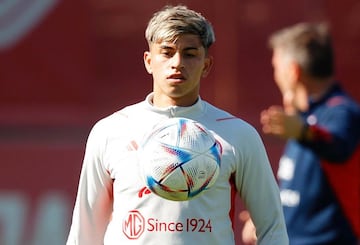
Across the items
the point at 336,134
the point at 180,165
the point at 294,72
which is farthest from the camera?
the point at 294,72

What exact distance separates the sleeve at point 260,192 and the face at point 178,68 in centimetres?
29

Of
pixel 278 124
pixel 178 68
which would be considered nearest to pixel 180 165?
pixel 178 68

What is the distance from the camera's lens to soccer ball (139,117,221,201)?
4.67m

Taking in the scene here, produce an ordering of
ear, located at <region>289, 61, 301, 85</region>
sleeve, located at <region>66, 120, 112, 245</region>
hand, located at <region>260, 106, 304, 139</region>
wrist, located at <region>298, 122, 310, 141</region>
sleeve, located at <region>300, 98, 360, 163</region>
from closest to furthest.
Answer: sleeve, located at <region>66, 120, 112, 245</region> < hand, located at <region>260, 106, 304, 139</region> < wrist, located at <region>298, 122, 310, 141</region> < sleeve, located at <region>300, 98, 360, 163</region> < ear, located at <region>289, 61, 301, 85</region>

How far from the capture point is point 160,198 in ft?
15.5

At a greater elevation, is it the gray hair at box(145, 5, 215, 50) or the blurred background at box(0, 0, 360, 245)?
the blurred background at box(0, 0, 360, 245)

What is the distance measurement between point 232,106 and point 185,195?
16.3 ft

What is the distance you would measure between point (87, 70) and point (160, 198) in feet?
16.7

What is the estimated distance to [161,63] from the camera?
4824 millimetres

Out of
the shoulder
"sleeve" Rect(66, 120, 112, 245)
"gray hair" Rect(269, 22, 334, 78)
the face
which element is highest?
"gray hair" Rect(269, 22, 334, 78)

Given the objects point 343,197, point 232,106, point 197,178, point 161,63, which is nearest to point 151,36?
point 161,63

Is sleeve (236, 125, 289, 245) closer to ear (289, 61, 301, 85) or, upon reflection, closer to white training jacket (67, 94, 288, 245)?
white training jacket (67, 94, 288, 245)

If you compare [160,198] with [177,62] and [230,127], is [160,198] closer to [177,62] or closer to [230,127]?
[230,127]

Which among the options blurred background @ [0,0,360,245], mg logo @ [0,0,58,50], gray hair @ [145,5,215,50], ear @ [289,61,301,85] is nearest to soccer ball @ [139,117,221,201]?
gray hair @ [145,5,215,50]
